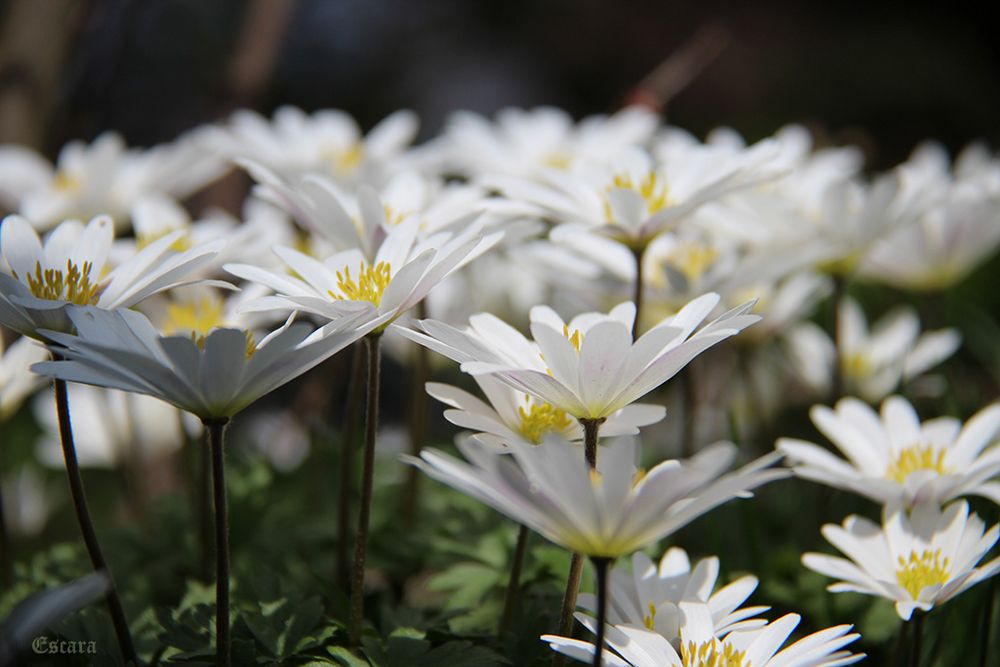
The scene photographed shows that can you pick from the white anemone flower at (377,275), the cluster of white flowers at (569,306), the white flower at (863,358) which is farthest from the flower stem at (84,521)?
the white flower at (863,358)

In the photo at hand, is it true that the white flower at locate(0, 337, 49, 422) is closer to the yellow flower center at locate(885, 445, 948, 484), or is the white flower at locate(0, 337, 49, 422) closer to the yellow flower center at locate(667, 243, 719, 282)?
the yellow flower center at locate(667, 243, 719, 282)

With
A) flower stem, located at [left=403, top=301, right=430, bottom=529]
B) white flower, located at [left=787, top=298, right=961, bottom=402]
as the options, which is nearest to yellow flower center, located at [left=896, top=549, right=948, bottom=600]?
flower stem, located at [left=403, top=301, right=430, bottom=529]

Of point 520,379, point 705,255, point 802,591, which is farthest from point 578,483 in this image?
point 705,255

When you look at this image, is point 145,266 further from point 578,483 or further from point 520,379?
point 578,483

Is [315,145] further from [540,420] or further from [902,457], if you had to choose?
[902,457]

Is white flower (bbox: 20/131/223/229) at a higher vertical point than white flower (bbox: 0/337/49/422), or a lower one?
higher

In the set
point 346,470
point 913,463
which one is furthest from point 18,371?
point 913,463
